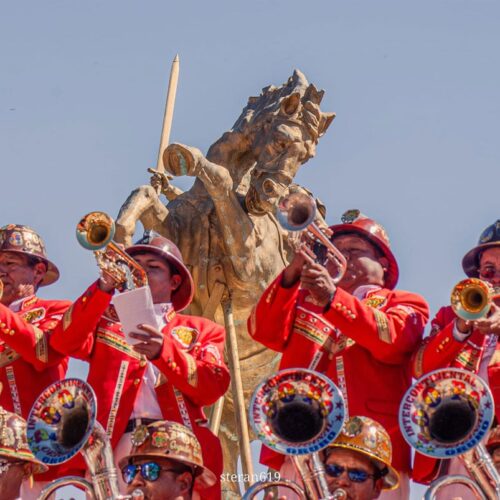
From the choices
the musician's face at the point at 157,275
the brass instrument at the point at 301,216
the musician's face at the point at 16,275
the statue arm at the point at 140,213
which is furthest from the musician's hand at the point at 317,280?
the statue arm at the point at 140,213

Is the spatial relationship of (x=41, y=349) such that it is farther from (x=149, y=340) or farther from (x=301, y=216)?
(x=301, y=216)

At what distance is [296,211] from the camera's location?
13.3 meters

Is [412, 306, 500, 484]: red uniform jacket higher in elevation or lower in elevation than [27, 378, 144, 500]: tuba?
higher

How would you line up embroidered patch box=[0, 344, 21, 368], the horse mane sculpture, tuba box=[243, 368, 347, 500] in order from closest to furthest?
tuba box=[243, 368, 347, 500], embroidered patch box=[0, 344, 21, 368], the horse mane sculpture

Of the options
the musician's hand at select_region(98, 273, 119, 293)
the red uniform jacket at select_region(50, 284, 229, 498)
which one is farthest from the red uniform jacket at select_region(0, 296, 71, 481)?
the musician's hand at select_region(98, 273, 119, 293)

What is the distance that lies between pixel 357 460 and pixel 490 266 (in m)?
1.76

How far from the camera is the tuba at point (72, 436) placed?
12789 millimetres

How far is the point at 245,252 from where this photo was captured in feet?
67.8

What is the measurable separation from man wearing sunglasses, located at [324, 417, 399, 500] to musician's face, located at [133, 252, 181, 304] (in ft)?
6.57

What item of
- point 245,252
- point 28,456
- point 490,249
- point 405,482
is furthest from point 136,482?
point 245,252

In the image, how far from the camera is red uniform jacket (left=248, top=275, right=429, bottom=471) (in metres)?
13.2

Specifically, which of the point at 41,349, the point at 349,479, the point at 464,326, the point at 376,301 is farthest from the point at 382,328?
the point at 41,349

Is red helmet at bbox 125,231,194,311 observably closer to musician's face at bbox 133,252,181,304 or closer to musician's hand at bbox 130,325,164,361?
musician's face at bbox 133,252,181,304

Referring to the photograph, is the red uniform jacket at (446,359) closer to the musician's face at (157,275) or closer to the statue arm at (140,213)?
the musician's face at (157,275)
